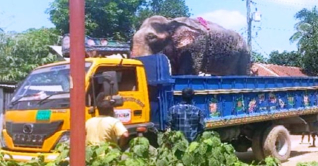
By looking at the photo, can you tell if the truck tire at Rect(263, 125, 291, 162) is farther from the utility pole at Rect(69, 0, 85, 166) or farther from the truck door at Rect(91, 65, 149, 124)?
the utility pole at Rect(69, 0, 85, 166)

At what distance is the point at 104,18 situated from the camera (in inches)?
766

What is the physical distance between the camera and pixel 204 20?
941cm

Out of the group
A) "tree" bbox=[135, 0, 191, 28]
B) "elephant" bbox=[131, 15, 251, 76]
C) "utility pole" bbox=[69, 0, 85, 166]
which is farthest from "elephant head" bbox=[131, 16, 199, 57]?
"tree" bbox=[135, 0, 191, 28]

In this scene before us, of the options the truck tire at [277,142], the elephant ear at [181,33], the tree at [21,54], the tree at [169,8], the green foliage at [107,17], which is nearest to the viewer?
the elephant ear at [181,33]

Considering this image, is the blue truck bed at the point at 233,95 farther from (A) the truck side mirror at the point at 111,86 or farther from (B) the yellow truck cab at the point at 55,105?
(A) the truck side mirror at the point at 111,86

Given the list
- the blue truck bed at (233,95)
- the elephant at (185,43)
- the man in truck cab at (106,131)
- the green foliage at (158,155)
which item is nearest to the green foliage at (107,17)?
the elephant at (185,43)

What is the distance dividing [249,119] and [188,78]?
75.6 inches

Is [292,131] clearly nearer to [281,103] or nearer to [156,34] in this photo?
[281,103]

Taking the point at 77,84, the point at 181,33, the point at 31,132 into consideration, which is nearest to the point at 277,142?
the point at 181,33

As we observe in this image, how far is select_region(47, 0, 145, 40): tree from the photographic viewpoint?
18.9m

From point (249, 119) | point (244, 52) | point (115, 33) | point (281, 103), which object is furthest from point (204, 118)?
point (115, 33)

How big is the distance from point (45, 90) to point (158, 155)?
121 inches

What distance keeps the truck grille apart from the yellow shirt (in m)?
1.03

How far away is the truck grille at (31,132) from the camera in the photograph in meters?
5.34
